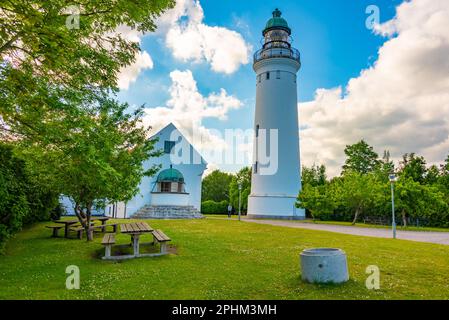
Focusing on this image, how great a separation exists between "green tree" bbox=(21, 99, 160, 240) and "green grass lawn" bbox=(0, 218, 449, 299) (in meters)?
2.18

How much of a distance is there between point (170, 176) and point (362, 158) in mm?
33589

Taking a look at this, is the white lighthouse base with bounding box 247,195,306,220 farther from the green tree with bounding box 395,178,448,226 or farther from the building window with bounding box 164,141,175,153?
the building window with bounding box 164,141,175,153

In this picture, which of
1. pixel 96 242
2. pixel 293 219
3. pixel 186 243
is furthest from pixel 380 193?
pixel 96 242

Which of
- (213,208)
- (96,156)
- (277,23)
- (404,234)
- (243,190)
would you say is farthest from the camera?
(213,208)

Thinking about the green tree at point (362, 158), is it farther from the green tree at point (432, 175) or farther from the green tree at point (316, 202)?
the green tree at point (316, 202)

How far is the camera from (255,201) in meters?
31.6

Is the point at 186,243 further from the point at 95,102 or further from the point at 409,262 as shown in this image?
the point at 409,262

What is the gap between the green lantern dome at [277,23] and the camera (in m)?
33.5

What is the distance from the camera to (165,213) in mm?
27484

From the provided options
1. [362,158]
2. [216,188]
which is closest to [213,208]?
[216,188]

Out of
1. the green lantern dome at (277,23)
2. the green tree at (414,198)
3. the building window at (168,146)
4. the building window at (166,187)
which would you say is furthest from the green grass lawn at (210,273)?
the green lantern dome at (277,23)

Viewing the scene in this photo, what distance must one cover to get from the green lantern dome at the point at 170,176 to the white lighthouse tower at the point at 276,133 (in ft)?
26.5

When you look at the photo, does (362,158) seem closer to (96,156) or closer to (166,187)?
(166,187)
